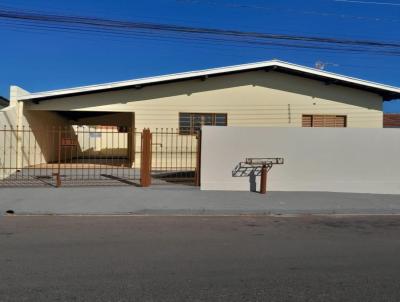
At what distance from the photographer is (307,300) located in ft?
15.9

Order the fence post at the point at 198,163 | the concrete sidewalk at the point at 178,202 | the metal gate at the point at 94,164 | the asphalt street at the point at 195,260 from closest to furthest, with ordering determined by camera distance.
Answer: the asphalt street at the point at 195,260, the concrete sidewalk at the point at 178,202, the fence post at the point at 198,163, the metal gate at the point at 94,164

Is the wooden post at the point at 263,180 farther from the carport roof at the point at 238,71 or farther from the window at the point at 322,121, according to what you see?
the window at the point at 322,121

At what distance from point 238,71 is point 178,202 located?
1006 centimetres

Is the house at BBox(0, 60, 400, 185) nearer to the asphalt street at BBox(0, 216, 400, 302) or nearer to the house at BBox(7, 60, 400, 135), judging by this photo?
the house at BBox(7, 60, 400, 135)

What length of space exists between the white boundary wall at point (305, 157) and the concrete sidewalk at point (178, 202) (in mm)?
563

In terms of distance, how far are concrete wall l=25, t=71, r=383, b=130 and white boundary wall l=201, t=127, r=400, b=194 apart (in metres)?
6.51

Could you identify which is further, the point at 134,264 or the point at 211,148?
the point at 211,148

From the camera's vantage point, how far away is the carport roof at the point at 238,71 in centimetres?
1934

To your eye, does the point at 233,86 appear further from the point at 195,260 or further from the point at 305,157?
the point at 195,260

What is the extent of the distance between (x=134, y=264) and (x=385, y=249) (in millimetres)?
3980

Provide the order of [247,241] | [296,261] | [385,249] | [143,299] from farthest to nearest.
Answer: [247,241] → [385,249] → [296,261] → [143,299]

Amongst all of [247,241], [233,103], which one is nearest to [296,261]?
[247,241]

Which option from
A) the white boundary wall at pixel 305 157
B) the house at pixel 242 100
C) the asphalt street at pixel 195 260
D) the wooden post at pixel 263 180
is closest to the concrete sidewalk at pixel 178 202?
the wooden post at pixel 263 180

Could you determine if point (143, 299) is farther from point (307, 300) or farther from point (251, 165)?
point (251, 165)
